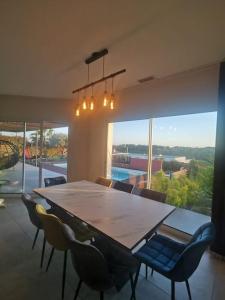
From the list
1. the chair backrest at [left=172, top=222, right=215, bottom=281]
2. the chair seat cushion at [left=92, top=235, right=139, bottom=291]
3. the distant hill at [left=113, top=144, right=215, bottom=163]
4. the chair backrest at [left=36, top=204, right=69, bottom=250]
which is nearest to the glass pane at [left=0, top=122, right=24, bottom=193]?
the distant hill at [left=113, top=144, right=215, bottom=163]

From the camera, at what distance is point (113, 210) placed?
2.20 m

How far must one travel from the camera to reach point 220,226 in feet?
9.14

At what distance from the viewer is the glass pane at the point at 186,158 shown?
3254 mm

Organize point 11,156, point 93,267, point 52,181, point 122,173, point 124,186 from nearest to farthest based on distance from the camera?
point 93,267 < point 124,186 < point 52,181 < point 122,173 < point 11,156

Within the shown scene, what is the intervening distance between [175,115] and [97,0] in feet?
7.88

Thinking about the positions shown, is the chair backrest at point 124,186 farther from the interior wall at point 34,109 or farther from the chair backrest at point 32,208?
the interior wall at point 34,109

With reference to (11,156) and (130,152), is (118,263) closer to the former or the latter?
(130,152)

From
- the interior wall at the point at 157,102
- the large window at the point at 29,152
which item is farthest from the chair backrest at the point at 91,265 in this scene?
the large window at the point at 29,152

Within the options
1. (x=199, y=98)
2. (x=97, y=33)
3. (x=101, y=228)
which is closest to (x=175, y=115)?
(x=199, y=98)

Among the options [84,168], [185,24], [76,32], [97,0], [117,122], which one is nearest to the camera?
[97,0]

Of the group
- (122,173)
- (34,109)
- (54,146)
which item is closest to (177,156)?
(122,173)

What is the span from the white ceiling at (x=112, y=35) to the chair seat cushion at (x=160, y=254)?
2.32 metres

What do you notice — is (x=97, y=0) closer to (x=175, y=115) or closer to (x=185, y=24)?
(x=185, y=24)

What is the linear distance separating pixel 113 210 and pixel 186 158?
200 cm
